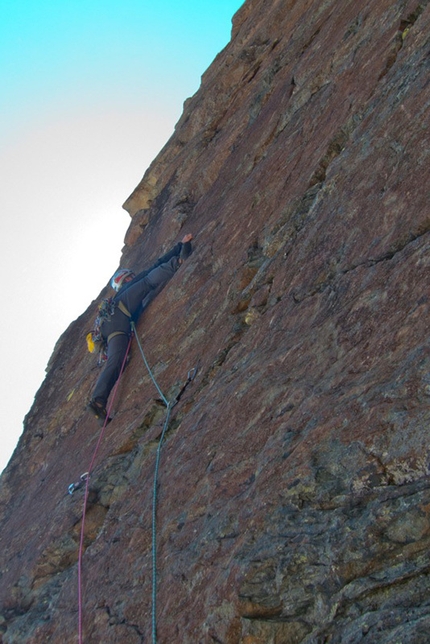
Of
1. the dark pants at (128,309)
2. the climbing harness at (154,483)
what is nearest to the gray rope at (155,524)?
the climbing harness at (154,483)

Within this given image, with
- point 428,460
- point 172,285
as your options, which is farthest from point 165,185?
point 428,460

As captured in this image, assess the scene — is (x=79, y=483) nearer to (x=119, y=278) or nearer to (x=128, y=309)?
(x=128, y=309)

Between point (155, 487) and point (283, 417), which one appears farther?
point (155, 487)

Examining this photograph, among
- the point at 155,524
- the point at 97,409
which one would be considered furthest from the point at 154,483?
the point at 97,409

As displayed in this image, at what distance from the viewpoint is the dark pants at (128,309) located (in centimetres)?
884

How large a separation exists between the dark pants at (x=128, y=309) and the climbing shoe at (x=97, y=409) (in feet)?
1.25

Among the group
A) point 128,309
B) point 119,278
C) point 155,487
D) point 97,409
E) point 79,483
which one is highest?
point 119,278

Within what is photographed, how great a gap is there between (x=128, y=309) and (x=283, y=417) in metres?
5.42

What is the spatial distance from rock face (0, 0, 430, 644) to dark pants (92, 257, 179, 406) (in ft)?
1.15

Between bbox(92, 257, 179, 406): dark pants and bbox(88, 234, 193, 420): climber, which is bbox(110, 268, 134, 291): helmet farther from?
bbox(92, 257, 179, 406): dark pants

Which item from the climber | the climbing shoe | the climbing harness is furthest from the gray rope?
the climber

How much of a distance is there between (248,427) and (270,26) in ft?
35.5

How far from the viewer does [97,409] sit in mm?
8375

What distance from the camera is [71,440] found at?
9039 millimetres
